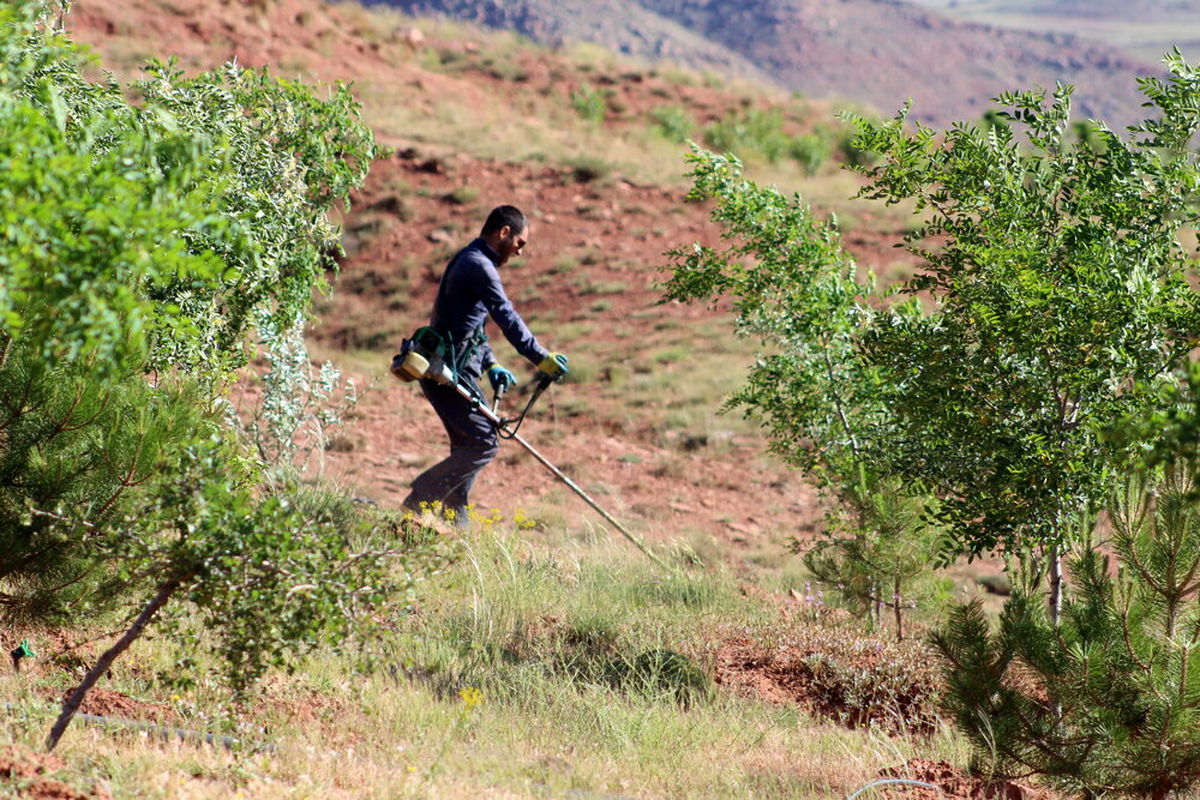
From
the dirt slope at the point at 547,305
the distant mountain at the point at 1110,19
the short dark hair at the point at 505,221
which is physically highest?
the distant mountain at the point at 1110,19

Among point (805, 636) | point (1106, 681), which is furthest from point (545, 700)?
point (1106, 681)

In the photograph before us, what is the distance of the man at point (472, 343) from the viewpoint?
711 centimetres

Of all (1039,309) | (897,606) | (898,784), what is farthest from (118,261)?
(897,606)

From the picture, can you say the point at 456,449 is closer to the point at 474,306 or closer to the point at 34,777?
A: the point at 474,306

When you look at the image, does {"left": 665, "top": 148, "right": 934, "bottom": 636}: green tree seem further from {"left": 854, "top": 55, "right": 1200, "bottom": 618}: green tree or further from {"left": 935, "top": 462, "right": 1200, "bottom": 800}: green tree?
{"left": 935, "top": 462, "right": 1200, "bottom": 800}: green tree

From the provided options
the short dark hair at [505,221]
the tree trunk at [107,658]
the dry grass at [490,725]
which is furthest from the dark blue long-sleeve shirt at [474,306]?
the tree trunk at [107,658]

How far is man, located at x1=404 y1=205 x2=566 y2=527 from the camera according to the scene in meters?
7.11

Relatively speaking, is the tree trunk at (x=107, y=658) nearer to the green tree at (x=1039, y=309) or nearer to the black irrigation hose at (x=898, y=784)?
the black irrigation hose at (x=898, y=784)

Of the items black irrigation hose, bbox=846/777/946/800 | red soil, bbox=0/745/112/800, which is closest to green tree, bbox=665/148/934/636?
black irrigation hose, bbox=846/777/946/800

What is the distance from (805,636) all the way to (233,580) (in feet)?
13.4

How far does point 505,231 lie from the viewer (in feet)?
23.9

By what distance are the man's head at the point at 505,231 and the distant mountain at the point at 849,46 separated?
235 feet

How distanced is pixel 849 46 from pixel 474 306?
93704 mm

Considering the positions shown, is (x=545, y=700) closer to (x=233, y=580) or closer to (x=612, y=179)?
(x=233, y=580)
